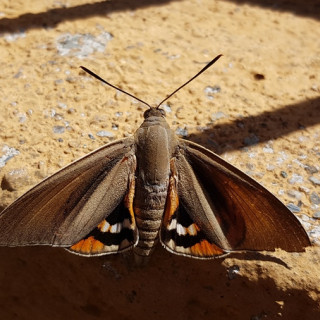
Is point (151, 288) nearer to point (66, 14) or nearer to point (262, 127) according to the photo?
point (262, 127)

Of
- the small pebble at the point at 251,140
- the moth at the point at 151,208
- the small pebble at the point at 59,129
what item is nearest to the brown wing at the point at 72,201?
the moth at the point at 151,208

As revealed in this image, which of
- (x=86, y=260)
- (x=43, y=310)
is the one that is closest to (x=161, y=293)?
(x=86, y=260)

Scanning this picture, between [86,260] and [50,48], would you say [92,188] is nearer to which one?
[86,260]

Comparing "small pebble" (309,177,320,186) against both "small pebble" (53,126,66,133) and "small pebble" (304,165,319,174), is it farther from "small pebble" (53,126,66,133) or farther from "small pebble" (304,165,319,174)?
"small pebble" (53,126,66,133)

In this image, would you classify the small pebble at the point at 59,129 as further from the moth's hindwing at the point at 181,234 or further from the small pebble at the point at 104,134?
the moth's hindwing at the point at 181,234

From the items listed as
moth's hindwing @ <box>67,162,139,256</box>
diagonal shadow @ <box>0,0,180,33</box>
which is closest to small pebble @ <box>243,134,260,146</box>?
moth's hindwing @ <box>67,162,139,256</box>

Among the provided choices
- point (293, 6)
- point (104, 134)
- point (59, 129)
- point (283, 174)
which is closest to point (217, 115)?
point (283, 174)
